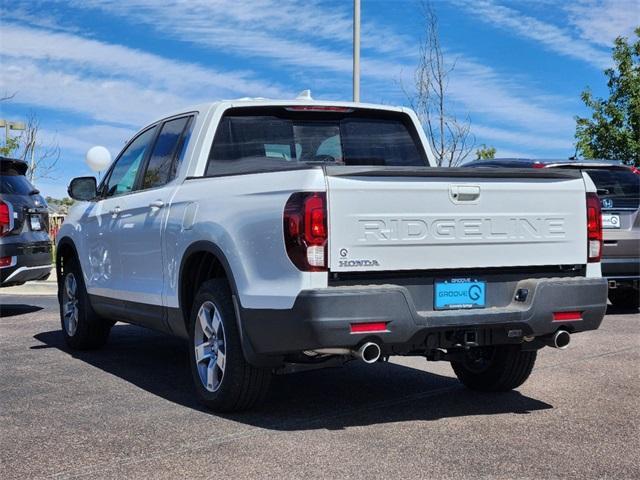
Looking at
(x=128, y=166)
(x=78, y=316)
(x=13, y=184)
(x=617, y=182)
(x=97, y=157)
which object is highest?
(x=97, y=157)

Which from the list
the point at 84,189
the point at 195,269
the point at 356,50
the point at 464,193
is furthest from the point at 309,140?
the point at 356,50

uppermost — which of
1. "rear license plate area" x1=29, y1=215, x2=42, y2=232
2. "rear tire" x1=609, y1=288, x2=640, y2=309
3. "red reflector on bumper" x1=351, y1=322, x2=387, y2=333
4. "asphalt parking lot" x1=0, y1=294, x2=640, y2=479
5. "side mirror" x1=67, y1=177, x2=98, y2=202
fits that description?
"side mirror" x1=67, y1=177, x2=98, y2=202

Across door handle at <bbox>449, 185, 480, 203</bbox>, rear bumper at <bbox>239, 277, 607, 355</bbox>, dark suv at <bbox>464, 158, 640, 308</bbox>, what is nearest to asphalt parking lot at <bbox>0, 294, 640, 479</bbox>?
rear bumper at <bbox>239, 277, 607, 355</bbox>

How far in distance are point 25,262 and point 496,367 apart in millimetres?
6683

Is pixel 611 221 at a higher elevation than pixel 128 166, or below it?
below

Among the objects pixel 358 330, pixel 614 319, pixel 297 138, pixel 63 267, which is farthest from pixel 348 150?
pixel 614 319

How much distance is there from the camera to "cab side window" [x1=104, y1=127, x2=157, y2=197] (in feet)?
23.2

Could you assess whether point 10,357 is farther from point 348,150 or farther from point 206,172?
point 348,150

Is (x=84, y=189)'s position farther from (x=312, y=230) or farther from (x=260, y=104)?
(x=312, y=230)

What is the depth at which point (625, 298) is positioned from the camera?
11.6m

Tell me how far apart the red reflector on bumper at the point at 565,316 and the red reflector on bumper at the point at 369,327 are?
1.12m

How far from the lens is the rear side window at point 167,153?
20.8ft

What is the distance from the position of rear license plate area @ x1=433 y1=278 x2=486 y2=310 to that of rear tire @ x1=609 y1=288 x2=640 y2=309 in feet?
23.0

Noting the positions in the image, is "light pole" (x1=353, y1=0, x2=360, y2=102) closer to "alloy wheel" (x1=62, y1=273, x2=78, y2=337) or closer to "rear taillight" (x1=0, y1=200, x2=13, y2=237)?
"rear taillight" (x1=0, y1=200, x2=13, y2=237)
